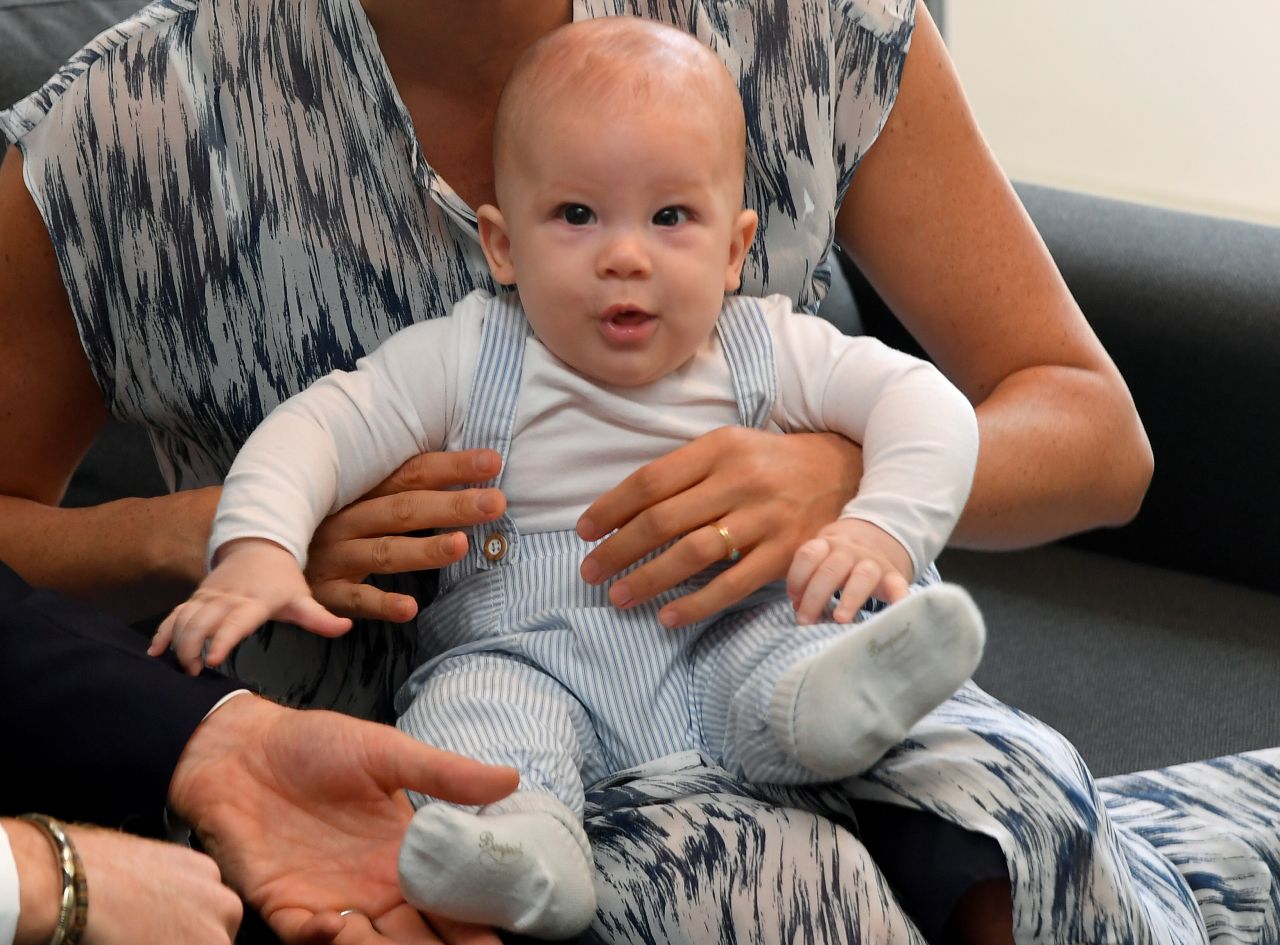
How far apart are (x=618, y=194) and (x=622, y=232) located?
0.09 feet

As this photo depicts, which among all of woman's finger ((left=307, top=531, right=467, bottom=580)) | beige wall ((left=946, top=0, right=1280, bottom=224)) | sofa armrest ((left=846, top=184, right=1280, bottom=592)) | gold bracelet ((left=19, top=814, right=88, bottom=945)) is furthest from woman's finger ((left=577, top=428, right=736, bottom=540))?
beige wall ((left=946, top=0, right=1280, bottom=224))

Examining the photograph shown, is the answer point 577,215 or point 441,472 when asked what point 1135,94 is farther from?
point 441,472

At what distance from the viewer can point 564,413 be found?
116cm

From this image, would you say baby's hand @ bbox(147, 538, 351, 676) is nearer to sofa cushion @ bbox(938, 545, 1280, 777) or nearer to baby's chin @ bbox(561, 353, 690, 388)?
baby's chin @ bbox(561, 353, 690, 388)

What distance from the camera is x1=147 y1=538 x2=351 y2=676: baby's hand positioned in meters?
0.95

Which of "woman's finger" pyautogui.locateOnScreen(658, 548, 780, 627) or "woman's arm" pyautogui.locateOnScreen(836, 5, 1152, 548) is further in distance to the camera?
"woman's arm" pyautogui.locateOnScreen(836, 5, 1152, 548)

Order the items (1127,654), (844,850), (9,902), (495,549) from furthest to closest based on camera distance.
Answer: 1. (1127,654)
2. (495,549)
3. (844,850)
4. (9,902)

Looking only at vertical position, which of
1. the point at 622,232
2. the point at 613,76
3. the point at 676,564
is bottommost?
the point at 676,564


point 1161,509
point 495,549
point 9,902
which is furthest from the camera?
point 1161,509

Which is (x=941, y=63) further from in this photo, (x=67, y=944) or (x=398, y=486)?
(x=67, y=944)

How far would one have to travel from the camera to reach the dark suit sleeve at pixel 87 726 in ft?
3.20

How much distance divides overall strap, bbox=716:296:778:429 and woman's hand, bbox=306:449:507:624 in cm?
20

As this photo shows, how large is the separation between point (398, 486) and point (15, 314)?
392 mm

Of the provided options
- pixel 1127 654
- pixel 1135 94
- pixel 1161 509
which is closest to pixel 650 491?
pixel 1127 654
